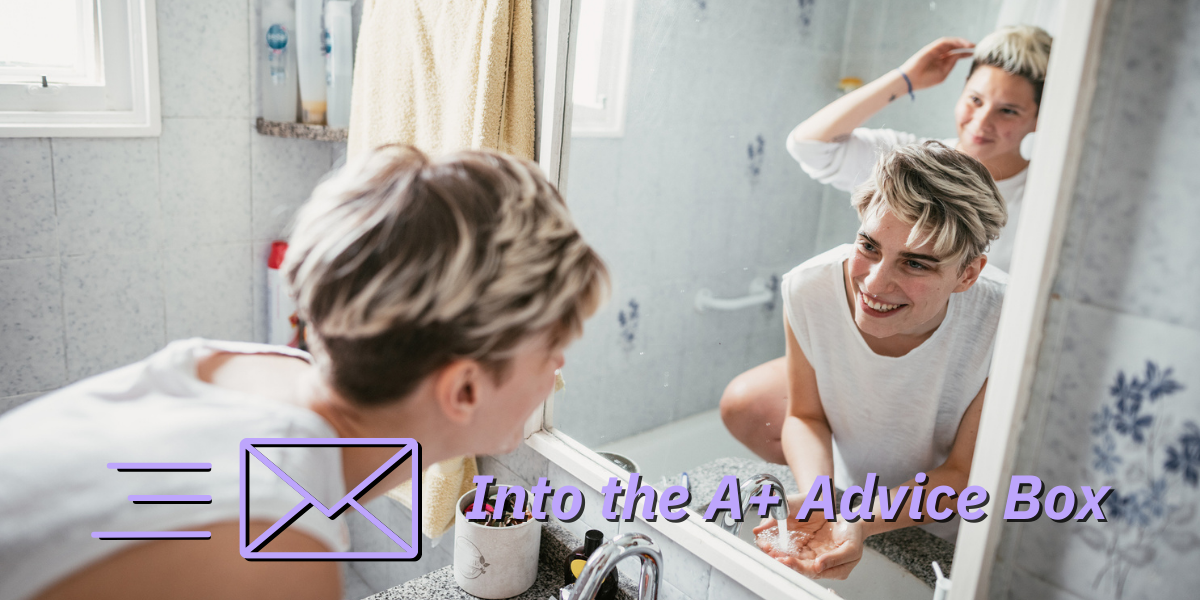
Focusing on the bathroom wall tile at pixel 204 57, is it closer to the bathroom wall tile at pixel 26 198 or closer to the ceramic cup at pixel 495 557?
the bathroom wall tile at pixel 26 198

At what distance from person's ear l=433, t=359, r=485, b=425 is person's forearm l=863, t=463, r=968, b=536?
0.44 metres

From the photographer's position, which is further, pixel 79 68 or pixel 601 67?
pixel 79 68

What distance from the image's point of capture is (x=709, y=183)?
1062 millimetres

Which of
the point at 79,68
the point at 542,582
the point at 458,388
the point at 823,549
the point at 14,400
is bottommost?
the point at 542,582

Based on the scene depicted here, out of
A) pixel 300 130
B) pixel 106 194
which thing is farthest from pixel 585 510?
pixel 106 194

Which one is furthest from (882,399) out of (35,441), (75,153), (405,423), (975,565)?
(75,153)

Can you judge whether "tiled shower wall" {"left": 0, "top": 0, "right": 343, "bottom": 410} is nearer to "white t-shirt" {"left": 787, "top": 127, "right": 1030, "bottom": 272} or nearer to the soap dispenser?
the soap dispenser

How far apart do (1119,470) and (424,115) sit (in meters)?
1.00

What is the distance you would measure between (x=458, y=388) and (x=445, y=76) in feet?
2.27

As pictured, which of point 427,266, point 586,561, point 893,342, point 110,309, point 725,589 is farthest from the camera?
point 110,309

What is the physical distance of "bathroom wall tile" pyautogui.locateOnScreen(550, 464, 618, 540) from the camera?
1.10 m

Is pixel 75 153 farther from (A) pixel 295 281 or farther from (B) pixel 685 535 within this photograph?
(B) pixel 685 535

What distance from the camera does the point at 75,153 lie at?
1353 millimetres

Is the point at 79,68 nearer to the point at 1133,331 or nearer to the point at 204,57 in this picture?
the point at 204,57
